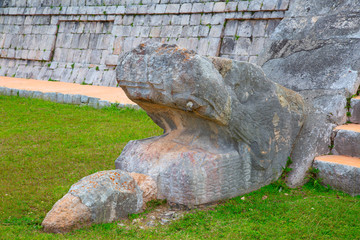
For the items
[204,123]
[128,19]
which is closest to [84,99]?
[128,19]

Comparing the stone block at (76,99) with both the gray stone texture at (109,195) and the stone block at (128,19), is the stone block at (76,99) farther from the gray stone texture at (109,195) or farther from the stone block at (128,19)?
the gray stone texture at (109,195)

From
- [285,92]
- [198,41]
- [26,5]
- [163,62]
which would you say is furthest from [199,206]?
[26,5]

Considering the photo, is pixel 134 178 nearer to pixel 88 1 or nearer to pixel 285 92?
pixel 285 92

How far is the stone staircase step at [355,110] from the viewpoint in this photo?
453cm

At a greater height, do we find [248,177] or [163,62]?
[163,62]

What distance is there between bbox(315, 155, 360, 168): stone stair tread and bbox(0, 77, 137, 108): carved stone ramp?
17.3 feet

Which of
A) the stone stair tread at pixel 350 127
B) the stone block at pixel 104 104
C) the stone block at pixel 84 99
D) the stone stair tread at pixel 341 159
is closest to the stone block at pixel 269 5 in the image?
the stone block at pixel 104 104

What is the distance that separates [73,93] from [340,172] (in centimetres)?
803

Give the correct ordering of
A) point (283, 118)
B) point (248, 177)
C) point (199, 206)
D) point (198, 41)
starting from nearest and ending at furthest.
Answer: point (199, 206)
point (248, 177)
point (283, 118)
point (198, 41)

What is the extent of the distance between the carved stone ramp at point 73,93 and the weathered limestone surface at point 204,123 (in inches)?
202

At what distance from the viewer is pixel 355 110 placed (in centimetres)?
454

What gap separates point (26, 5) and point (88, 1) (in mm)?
3343

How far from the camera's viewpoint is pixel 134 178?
3627 mm

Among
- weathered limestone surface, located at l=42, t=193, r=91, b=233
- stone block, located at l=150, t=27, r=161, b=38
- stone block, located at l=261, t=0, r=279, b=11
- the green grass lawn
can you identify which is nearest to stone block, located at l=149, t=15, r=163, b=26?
stone block, located at l=150, t=27, r=161, b=38
